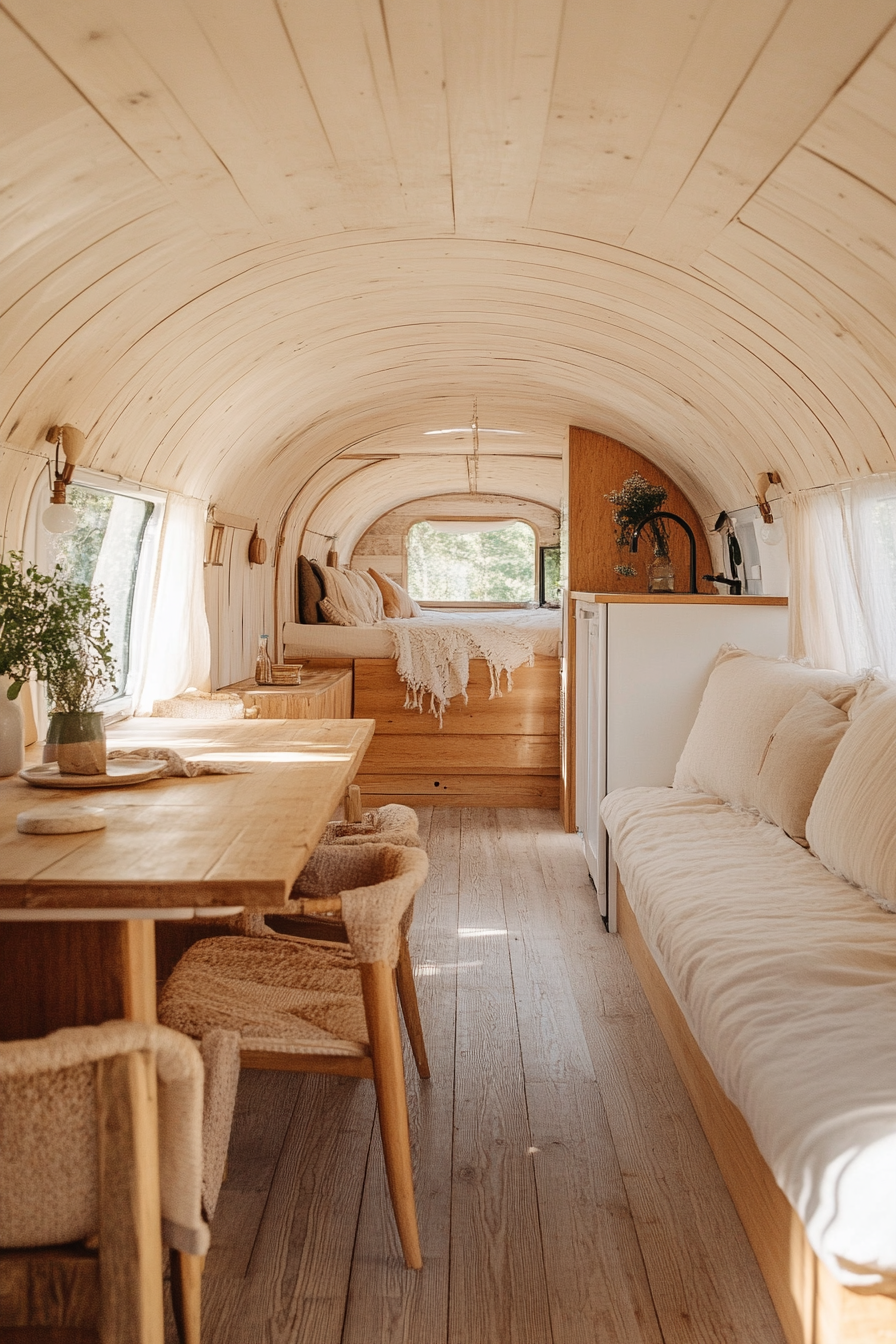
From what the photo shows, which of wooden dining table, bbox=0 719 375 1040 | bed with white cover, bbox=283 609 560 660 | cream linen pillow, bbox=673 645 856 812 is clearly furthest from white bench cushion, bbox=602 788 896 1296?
bed with white cover, bbox=283 609 560 660

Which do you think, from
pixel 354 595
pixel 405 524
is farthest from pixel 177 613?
pixel 405 524

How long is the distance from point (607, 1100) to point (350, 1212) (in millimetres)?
785

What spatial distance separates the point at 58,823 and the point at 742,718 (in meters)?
2.29

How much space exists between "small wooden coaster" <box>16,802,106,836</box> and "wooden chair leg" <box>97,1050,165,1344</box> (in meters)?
0.77

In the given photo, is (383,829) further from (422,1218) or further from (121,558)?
(121,558)

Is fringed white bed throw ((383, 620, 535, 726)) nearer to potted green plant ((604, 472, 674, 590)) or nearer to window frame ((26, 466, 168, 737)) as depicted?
potted green plant ((604, 472, 674, 590))

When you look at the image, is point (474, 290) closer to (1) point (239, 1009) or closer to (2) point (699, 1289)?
(1) point (239, 1009)

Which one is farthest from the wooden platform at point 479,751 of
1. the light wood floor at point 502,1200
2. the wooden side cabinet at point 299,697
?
the light wood floor at point 502,1200

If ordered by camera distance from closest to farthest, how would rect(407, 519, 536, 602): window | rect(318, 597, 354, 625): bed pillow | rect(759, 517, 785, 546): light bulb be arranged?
rect(759, 517, 785, 546): light bulb
rect(318, 597, 354, 625): bed pillow
rect(407, 519, 536, 602): window

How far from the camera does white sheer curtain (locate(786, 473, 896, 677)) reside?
330 centimetres

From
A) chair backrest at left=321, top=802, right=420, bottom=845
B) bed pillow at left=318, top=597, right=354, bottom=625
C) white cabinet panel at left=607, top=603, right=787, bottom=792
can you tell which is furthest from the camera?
bed pillow at left=318, top=597, right=354, bottom=625

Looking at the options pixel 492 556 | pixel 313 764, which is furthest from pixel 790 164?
pixel 492 556

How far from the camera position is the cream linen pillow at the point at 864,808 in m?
2.45

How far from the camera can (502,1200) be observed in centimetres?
228
